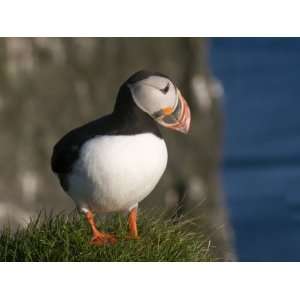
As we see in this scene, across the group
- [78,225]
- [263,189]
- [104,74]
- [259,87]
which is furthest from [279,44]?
[104,74]

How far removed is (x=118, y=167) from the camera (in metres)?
3.78

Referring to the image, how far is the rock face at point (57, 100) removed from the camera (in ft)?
18.3

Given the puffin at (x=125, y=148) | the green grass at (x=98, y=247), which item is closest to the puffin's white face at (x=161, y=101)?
the puffin at (x=125, y=148)

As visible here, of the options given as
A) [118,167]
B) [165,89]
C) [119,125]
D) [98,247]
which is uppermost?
[165,89]

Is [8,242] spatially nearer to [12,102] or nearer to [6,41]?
[12,102]

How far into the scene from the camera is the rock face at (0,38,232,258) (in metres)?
5.57

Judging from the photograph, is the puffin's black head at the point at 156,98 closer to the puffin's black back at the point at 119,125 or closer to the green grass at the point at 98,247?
the puffin's black back at the point at 119,125

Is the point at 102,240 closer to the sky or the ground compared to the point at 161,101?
closer to the ground

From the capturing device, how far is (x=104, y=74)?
5875mm

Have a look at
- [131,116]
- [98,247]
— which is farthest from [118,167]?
[98,247]

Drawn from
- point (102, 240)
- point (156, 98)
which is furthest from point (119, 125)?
point (102, 240)

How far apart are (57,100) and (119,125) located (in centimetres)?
187

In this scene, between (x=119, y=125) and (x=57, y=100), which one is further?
(x=57, y=100)

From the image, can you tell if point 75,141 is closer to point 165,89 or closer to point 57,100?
point 165,89
